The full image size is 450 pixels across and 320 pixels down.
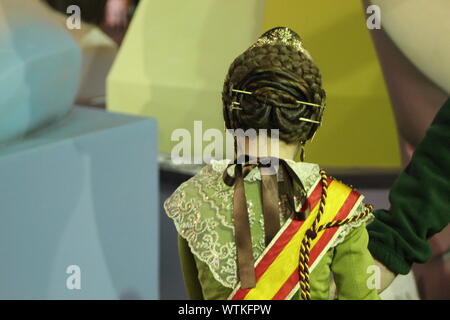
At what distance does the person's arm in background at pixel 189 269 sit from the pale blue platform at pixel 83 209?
416 millimetres

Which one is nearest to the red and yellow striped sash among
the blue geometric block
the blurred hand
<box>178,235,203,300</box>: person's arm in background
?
<box>178,235,203,300</box>: person's arm in background

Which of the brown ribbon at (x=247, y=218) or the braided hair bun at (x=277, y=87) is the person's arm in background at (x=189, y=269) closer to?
the brown ribbon at (x=247, y=218)

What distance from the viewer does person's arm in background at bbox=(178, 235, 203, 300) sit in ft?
4.46

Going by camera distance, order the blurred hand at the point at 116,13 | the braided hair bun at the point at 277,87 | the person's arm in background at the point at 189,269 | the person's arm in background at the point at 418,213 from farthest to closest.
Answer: the blurred hand at the point at 116,13
the person's arm in background at the point at 418,213
the person's arm in background at the point at 189,269
the braided hair bun at the point at 277,87

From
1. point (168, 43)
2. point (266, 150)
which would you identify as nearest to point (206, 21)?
point (168, 43)

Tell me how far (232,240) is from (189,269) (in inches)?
5.3

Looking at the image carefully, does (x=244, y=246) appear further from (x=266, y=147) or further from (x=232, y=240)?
(x=266, y=147)

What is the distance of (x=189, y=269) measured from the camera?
4.53 ft

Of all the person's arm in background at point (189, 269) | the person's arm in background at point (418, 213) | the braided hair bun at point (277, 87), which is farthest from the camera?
the person's arm in background at point (418, 213)

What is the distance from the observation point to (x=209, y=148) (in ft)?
6.35

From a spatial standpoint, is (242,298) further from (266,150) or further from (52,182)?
(52,182)

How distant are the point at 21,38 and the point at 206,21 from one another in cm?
51

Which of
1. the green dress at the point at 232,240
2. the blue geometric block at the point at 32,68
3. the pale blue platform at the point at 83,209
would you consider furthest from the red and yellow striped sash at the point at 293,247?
the blue geometric block at the point at 32,68

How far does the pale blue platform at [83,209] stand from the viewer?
1600 millimetres
